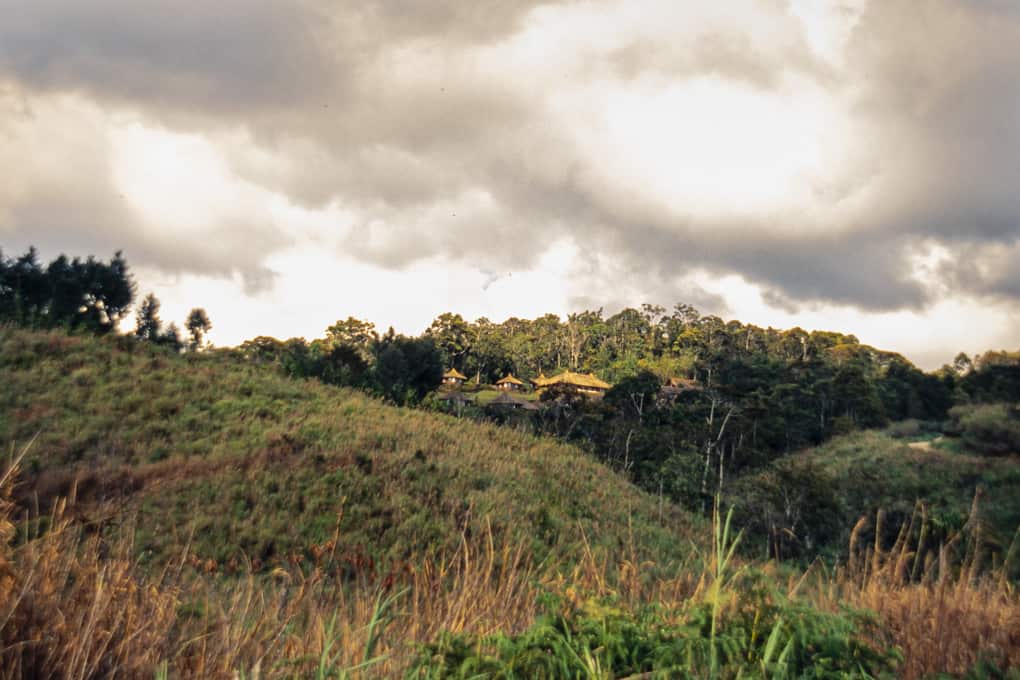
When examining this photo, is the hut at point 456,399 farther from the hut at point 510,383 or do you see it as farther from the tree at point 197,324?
the hut at point 510,383

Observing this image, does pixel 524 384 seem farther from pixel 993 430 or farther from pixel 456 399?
pixel 993 430

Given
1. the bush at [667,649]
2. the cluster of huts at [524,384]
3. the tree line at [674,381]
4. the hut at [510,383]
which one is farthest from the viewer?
the hut at [510,383]

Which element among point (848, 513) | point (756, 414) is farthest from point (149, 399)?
point (756, 414)

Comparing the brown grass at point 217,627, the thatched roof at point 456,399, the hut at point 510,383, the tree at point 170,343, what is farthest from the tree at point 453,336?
the brown grass at point 217,627

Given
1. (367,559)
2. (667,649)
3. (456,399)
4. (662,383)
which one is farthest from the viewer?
(662,383)

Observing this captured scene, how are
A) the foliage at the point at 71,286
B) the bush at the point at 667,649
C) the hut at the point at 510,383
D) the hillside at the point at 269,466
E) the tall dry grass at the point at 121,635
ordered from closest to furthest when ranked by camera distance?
the tall dry grass at the point at 121,635 → the bush at the point at 667,649 → the hillside at the point at 269,466 → the foliage at the point at 71,286 → the hut at the point at 510,383

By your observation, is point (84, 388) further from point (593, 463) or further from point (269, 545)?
point (593, 463)

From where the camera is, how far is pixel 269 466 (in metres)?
10.5

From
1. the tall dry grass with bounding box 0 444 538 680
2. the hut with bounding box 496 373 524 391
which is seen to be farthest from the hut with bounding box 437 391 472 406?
the tall dry grass with bounding box 0 444 538 680

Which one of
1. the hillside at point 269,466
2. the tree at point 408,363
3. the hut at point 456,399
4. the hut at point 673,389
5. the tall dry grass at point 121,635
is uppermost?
the hut at point 673,389

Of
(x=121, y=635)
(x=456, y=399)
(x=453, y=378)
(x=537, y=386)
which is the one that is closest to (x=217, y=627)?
(x=121, y=635)

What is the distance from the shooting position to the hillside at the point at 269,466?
26.8 feet

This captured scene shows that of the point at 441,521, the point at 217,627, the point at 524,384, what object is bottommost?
the point at 441,521

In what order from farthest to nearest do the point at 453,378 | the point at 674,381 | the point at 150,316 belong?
the point at 453,378
the point at 674,381
the point at 150,316
